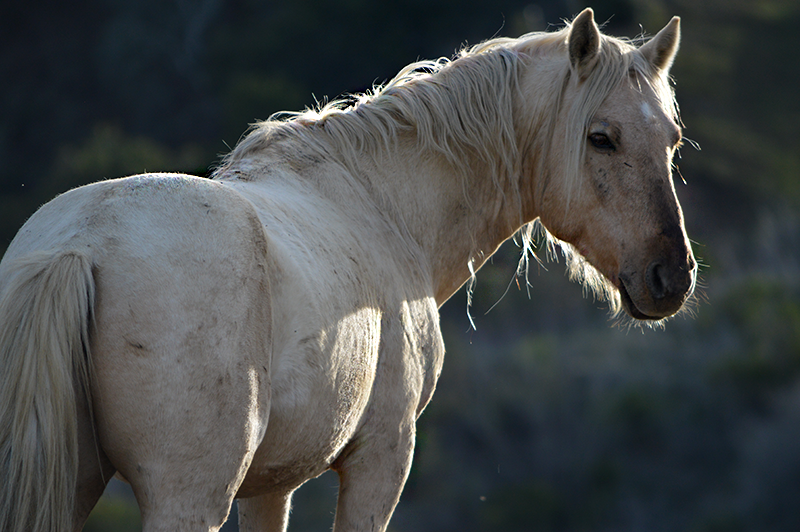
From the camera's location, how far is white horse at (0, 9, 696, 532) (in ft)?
5.24

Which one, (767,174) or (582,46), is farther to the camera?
(767,174)

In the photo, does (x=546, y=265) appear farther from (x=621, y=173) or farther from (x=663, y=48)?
(x=621, y=173)

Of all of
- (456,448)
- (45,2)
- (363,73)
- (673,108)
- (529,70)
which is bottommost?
(456,448)

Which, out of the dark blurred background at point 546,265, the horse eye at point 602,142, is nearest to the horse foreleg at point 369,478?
the horse eye at point 602,142

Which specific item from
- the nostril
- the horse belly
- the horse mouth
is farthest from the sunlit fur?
the horse belly

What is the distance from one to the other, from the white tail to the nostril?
5.74 ft

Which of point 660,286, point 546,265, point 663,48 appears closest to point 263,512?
point 660,286

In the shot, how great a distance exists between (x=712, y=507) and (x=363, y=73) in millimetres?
11602

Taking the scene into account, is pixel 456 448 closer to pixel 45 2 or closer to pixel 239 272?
pixel 239 272

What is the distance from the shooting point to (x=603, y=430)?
1320 centimetres

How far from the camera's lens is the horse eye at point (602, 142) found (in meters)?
2.61

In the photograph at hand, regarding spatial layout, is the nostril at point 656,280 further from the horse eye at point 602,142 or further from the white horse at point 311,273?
the horse eye at point 602,142

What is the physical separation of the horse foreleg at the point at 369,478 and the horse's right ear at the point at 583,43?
54.6 inches

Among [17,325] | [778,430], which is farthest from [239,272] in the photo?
[778,430]
